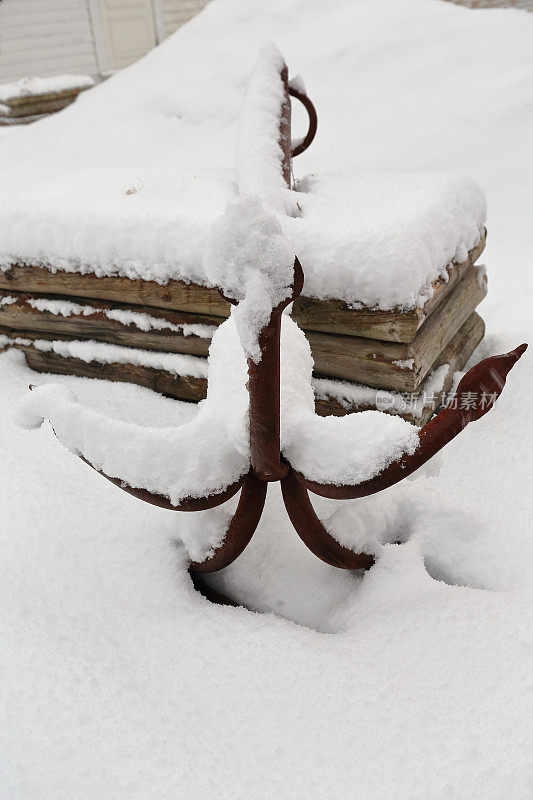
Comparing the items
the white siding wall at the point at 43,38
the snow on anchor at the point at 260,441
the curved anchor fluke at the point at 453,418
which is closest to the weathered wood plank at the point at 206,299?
the snow on anchor at the point at 260,441

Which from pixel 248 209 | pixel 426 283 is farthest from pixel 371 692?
pixel 426 283

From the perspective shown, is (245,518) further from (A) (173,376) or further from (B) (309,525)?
(A) (173,376)

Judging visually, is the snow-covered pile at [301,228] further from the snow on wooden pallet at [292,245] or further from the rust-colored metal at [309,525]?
the rust-colored metal at [309,525]

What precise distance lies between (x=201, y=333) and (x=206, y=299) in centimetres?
17

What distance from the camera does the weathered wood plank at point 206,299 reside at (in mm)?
1860

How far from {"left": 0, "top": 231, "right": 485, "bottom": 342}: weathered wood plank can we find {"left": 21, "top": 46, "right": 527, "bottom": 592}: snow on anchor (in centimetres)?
41

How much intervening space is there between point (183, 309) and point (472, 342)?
1334mm

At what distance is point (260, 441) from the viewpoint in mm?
1248

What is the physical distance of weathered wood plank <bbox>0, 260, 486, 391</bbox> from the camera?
1960 millimetres

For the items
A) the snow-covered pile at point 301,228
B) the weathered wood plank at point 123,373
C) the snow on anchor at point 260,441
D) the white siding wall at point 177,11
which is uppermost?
the white siding wall at point 177,11

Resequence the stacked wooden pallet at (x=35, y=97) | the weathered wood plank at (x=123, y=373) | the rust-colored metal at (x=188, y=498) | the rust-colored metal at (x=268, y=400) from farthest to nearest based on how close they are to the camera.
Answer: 1. the stacked wooden pallet at (x=35, y=97)
2. the weathered wood plank at (x=123, y=373)
3. the rust-colored metal at (x=188, y=498)
4. the rust-colored metal at (x=268, y=400)

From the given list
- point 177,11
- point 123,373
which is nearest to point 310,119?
point 123,373

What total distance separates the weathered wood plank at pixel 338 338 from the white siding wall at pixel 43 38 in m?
9.70

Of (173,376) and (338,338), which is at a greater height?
(338,338)
